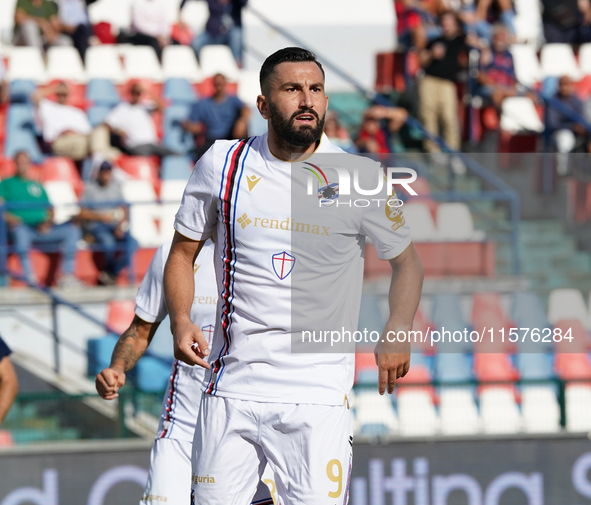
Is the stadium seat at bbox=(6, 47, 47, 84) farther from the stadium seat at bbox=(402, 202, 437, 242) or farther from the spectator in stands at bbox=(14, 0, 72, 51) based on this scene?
the stadium seat at bbox=(402, 202, 437, 242)

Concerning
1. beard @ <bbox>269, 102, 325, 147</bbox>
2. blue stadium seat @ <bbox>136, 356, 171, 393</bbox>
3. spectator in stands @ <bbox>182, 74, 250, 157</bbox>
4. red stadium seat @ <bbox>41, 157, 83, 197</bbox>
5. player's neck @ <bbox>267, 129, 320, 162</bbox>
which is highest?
spectator in stands @ <bbox>182, 74, 250, 157</bbox>

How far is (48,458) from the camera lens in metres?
5.86

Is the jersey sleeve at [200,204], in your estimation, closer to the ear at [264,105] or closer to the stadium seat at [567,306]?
the ear at [264,105]

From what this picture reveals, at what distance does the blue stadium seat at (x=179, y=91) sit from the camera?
36.4ft

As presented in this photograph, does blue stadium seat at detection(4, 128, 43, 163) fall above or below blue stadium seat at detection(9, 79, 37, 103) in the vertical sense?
below

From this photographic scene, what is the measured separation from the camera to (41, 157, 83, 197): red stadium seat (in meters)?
9.20

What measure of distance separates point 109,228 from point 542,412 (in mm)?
4178

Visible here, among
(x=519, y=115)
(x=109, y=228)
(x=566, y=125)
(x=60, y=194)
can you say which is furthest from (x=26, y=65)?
(x=566, y=125)

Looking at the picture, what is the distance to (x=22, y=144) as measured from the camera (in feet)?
32.1

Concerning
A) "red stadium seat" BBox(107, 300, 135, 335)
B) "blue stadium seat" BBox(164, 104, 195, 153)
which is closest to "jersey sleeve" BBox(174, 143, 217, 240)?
"red stadium seat" BBox(107, 300, 135, 335)

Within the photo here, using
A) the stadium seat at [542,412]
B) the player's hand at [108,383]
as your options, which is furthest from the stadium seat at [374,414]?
the player's hand at [108,383]

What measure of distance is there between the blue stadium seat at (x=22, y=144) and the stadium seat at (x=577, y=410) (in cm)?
604

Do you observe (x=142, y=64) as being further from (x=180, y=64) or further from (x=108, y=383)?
(x=108, y=383)

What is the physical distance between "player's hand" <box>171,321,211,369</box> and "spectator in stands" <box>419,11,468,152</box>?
7321 millimetres
